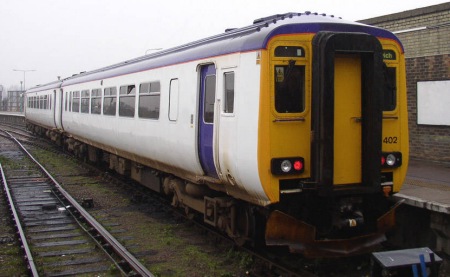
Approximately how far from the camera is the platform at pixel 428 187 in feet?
21.8

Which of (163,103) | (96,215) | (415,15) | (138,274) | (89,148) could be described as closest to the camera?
(138,274)

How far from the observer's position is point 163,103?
857 centimetres

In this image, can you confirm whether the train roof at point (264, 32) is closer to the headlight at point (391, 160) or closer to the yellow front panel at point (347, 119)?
the yellow front panel at point (347, 119)

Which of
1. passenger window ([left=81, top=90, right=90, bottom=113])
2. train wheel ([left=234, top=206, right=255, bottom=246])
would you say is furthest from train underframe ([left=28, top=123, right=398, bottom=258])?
passenger window ([left=81, top=90, right=90, bottom=113])

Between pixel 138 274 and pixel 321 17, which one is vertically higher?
pixel 321 17

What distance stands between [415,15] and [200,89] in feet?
22.2

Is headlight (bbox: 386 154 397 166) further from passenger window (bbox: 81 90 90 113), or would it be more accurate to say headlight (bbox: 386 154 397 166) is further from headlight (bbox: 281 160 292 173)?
passenger window (bbox: 81 90 90 113)

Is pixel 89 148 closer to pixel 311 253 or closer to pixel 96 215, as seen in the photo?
pixel 96 215

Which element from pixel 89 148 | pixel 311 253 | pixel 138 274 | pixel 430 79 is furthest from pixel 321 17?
pixel 89 148

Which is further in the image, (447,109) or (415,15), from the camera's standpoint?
(415,15)

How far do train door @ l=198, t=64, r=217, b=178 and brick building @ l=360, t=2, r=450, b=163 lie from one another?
600cm

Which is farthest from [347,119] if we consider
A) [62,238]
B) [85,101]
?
[85,101]

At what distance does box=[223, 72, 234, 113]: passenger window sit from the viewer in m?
6.21

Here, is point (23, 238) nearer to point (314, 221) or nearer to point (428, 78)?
point (314, 221)
